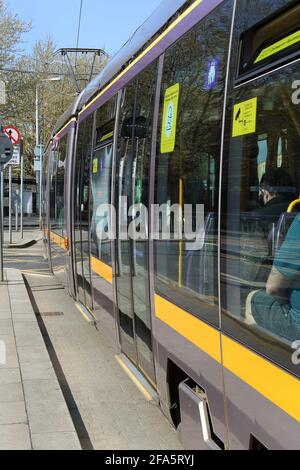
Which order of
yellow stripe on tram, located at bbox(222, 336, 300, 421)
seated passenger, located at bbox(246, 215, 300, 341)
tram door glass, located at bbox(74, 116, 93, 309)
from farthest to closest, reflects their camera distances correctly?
tram door glass, located at bbox(74, 116, 93, 309)
seated passenger, located at bbox(246, 215, 300, 341)
yellow stripe on tram, located at bbox(222, 336, 300, 421)

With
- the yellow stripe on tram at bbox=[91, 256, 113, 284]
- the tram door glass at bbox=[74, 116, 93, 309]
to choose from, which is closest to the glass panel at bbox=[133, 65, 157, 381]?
the yellow stripe on tram at bbox=[91, 256, 113, 284]

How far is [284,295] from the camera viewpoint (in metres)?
2.17

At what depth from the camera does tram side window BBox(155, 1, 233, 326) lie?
2662mm

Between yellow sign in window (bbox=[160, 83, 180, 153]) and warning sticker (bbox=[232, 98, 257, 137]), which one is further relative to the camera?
yellow sign in window (bbox=[160, 83, 180, 153])

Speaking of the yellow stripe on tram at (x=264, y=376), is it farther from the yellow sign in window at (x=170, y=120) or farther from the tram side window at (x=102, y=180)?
the tram side window at (x=102, y=180)

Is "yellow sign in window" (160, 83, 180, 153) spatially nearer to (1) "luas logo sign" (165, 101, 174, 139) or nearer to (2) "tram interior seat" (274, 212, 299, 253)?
(1) "luas logo sign" (165, 101, 174, 139)

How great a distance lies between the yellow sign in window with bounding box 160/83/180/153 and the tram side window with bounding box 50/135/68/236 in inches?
213

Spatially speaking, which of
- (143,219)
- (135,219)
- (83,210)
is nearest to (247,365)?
(143,219)

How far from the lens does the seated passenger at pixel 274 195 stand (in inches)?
83.7

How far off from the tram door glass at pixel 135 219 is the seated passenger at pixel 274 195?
172cm

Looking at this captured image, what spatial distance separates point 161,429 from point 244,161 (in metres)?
2.51
